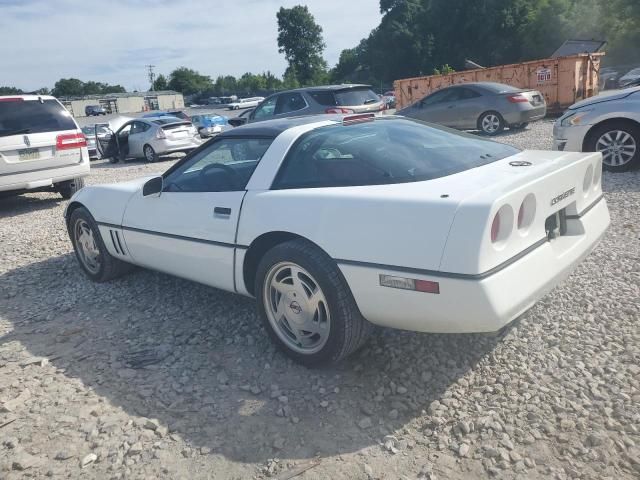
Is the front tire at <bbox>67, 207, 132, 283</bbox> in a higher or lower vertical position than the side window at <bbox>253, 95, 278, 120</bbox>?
lower

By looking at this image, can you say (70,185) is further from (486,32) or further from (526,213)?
(486,32)

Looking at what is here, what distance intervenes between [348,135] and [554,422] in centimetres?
194

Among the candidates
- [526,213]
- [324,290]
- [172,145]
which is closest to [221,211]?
[324,290]

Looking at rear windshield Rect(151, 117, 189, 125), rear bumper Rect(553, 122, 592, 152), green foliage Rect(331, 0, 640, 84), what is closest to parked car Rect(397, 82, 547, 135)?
rear bumper Rect(553, 122, 592, 152)

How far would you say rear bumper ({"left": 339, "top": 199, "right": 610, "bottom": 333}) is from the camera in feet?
7.49

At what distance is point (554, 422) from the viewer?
2.39 metres

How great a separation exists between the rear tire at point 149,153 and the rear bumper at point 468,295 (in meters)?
13.1

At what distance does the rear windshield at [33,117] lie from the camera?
A: 7.61m

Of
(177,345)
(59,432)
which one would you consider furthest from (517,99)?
(59,432)

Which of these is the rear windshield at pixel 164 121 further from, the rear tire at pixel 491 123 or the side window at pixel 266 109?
the rear tire at pixel 491 123

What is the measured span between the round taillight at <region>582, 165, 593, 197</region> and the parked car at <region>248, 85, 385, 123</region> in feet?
24.7

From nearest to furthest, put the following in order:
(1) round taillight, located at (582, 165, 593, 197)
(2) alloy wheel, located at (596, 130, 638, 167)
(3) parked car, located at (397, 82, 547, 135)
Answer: (1) round taillight, located at (582, 165, 593, 197) < (2) alloy wheel, located at (596, 130, 638, 167) < (3) parked car, located at (397, 82, 547, 135)

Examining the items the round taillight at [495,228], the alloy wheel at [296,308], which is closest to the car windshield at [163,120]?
the alloy wheel at [296,308]

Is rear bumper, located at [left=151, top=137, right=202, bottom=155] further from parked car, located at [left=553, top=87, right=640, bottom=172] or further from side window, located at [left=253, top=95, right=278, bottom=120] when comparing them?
parked car, located at [left=553, top=87, right=640, bottom=172]
